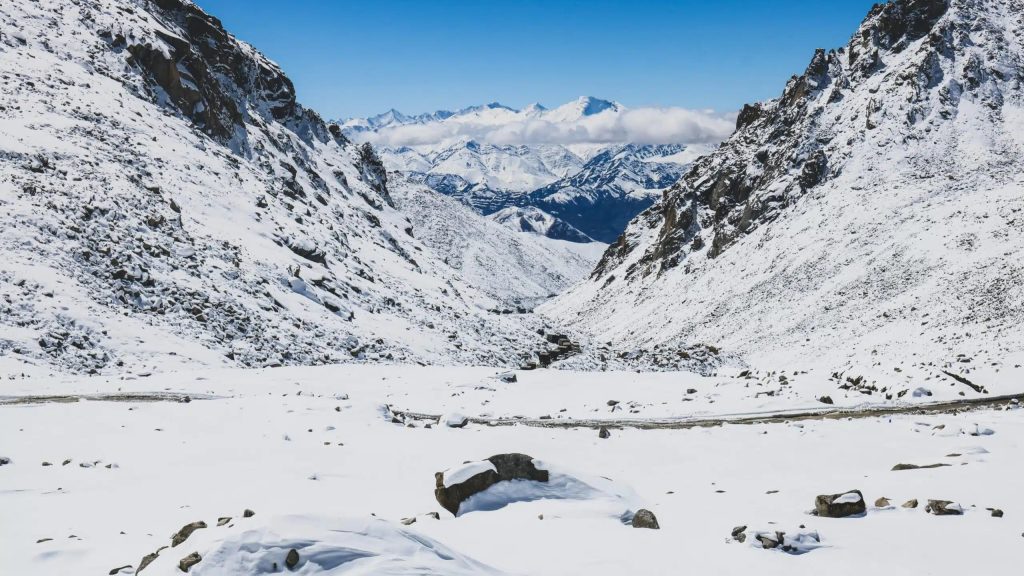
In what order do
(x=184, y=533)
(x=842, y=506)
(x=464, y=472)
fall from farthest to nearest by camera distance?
(x=464, y=472)
(x=842, y=506)
(x=184, y=533)

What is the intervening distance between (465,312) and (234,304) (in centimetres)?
2454

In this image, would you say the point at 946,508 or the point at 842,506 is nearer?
the point at 946,508

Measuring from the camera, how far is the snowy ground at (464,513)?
25.9 feet

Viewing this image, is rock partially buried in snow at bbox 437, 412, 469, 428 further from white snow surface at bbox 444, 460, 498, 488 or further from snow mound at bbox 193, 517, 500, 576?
snow mound at bbox 193, 517, 500, 576

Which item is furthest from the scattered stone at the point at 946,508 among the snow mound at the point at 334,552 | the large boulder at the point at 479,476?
the snow mound at the point at 334,552

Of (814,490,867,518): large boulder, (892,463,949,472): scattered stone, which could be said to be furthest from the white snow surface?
(892,463,949,472): scattered stone

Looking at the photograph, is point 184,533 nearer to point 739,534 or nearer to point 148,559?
point 148,559

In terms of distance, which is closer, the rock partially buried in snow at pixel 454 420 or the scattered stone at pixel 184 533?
the scattered stone at pixel 184 533

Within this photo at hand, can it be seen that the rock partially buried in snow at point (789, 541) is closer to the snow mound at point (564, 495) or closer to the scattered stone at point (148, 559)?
the snow mound at point (564, 495)

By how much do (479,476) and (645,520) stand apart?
287 centimetres

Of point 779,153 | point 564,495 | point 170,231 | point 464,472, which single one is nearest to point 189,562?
point 464,472

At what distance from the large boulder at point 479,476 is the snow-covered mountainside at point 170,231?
22.4 meters

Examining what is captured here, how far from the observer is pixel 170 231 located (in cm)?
3931

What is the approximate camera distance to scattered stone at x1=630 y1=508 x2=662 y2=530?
10102 millimetres
